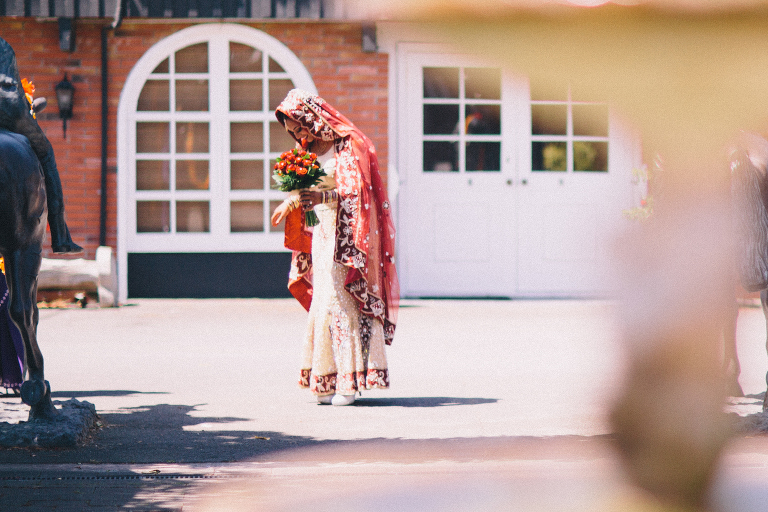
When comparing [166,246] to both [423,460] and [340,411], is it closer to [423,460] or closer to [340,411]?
[340,411]

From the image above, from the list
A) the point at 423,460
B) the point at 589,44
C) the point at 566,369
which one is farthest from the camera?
the point at 566,369

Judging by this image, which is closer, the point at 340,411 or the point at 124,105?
the point at 340,411

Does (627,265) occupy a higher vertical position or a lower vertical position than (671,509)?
higher

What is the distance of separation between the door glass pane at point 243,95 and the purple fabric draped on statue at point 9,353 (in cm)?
619

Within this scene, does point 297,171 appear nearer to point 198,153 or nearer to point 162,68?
point 198,153

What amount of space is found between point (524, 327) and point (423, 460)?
16.4 ft

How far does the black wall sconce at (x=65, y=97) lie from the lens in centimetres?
1044

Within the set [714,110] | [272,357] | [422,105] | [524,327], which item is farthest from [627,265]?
[422,105]

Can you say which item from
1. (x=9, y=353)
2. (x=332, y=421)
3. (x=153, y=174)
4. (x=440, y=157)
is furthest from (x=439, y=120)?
(x=9, y=353)

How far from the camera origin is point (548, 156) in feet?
36.0

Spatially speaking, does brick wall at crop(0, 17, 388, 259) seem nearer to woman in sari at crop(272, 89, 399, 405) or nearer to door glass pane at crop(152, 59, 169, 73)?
door glass pane at crop(152, 59, 169, 73)

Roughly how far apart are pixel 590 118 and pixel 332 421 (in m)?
3.86

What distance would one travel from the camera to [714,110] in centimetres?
117

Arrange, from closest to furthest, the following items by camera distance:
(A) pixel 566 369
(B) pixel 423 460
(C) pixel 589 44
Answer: (C) pixel 589 44 < (B) pixel 423 460 < (A) pixel 566 369
